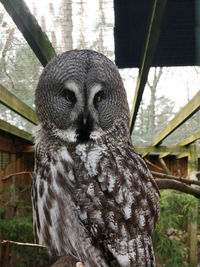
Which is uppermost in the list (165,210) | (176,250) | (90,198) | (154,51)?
(154,51)

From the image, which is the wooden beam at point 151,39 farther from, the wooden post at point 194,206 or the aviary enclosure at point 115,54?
the wooden post at point 194,206

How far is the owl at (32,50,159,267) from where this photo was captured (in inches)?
33.5

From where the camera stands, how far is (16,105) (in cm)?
97

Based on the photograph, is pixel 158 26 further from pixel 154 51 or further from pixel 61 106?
pixel 61 106

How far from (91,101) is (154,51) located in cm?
24

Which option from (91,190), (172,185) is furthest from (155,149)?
(91,190)

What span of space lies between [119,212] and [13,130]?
52 cm

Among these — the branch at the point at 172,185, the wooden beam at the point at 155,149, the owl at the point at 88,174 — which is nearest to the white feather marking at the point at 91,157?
the owl at the point at 88,174

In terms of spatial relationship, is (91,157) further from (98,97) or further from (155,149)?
(155,149)

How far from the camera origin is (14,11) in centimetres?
70

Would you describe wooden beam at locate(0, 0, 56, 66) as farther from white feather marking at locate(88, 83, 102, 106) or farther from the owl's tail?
the owl's tail

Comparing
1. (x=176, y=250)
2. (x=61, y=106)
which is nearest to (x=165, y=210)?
(x=176, y=250)

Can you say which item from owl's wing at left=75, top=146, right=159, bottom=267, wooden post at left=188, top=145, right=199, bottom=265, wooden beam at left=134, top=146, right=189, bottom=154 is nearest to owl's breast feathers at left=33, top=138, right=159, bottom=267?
owl's wing at left=75, top=146, right=159, bottom=267

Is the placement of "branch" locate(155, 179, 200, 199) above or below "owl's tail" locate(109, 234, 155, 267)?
above
